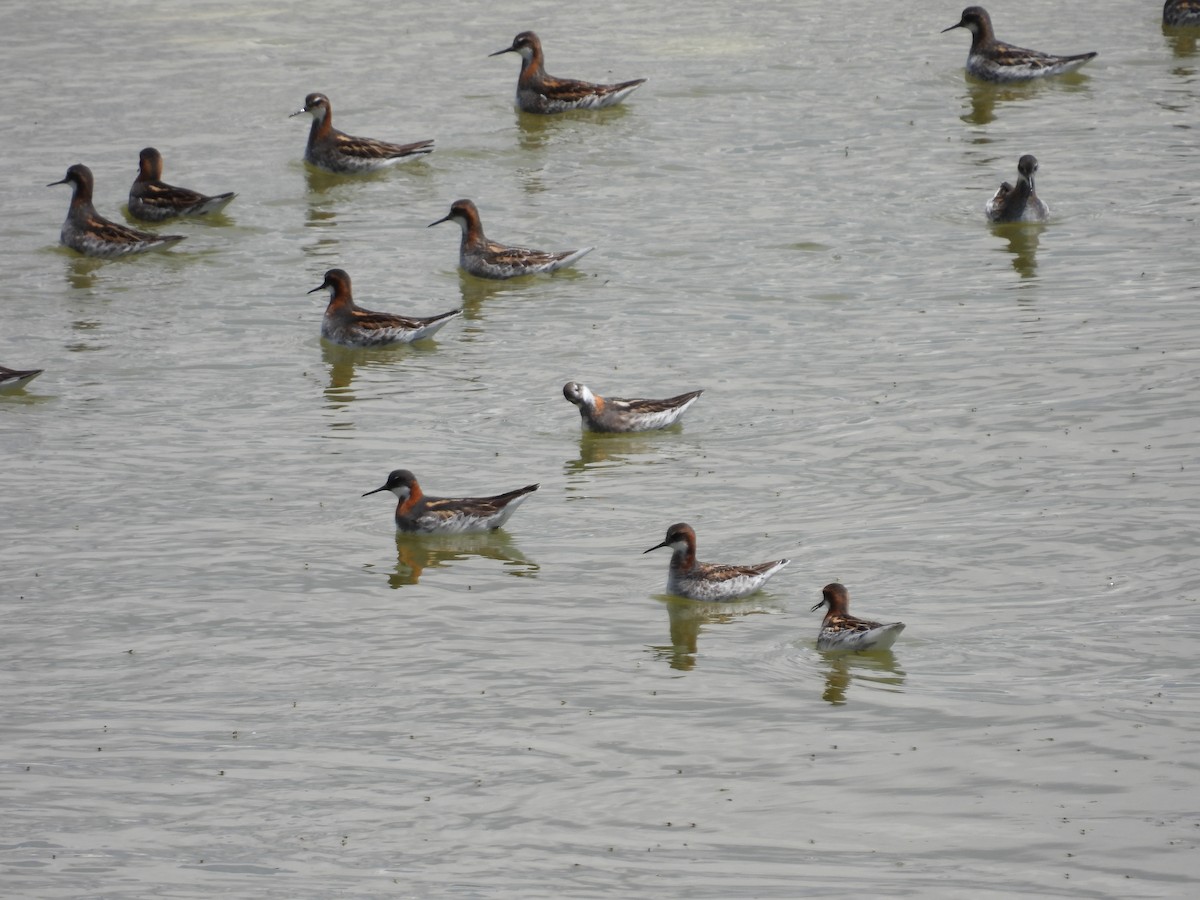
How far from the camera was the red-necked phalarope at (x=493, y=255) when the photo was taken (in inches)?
993

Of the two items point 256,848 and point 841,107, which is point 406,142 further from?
point 256,848

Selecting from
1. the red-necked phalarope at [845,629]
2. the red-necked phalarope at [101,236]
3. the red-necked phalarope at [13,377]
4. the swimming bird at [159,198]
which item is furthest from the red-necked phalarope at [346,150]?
the red-necked phalarope at [845,629]

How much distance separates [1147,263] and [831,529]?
914cm

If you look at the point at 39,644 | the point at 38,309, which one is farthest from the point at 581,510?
the point at 38,309

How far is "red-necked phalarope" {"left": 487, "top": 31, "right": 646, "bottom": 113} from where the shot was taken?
32844 mm

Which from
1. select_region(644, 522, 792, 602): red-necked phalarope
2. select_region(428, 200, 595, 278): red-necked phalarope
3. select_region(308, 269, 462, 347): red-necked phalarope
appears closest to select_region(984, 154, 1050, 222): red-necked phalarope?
select_region(428, 200, 595, 278): red-necked phalarope

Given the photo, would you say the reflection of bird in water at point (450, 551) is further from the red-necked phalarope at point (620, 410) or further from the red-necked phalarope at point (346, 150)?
the red-necked phalarope at point (346, 150)

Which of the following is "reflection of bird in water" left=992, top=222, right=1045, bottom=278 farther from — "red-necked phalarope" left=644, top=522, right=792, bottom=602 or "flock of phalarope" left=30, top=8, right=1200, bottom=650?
"red-necked phalarope" left=644, top=522, right=792, bottom=602

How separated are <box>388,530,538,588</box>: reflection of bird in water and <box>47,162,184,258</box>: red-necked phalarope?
10.6 metres

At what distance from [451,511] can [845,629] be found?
14.2 ft

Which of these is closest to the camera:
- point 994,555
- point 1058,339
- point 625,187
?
point 994,555

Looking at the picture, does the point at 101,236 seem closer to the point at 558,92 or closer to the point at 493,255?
the point at 493,255

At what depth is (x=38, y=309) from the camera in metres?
24.5

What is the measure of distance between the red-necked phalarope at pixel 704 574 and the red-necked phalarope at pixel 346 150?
15438 mm
